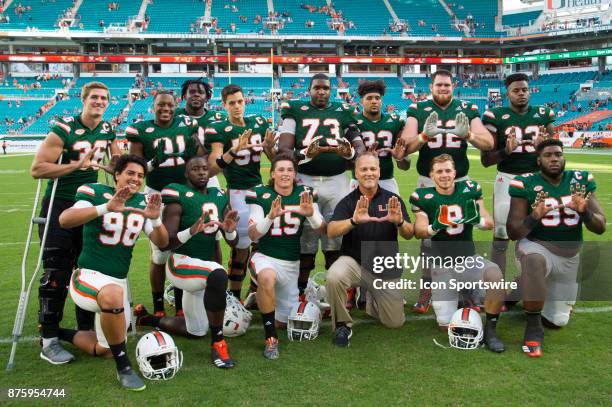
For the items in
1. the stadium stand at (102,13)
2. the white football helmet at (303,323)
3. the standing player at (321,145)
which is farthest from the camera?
the stadium stand at (102,13)

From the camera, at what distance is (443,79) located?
5363 mm

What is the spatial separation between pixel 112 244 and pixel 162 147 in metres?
1.25

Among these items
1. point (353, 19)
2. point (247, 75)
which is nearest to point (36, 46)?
point (247, 75)

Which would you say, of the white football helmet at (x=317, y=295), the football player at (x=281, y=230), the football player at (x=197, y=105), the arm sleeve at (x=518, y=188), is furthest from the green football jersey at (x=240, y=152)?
the arm sleeve at (x=518, y=188)

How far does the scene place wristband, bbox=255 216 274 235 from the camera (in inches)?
174

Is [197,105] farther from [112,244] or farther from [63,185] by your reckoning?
[112,244]

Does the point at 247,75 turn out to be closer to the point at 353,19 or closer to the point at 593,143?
the point at 353,19

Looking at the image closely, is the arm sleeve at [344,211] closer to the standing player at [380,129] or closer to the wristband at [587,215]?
the standing player at [380,129]

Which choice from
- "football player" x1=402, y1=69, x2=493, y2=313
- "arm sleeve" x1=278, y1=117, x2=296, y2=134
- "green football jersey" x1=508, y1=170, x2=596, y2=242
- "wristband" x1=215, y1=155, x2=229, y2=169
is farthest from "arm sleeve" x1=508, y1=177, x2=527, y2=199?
"wristband" x1=215, y1=155, x2=229, y2=169

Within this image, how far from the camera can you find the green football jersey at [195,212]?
4480 mm

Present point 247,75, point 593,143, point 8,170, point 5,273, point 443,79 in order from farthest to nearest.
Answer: point 247,75, point 593,143, point 8,170, point 5,273, point 443,79

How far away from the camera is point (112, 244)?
3.95 m

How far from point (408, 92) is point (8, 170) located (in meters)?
32.7

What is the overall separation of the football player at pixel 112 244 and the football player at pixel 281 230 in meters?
0.86
